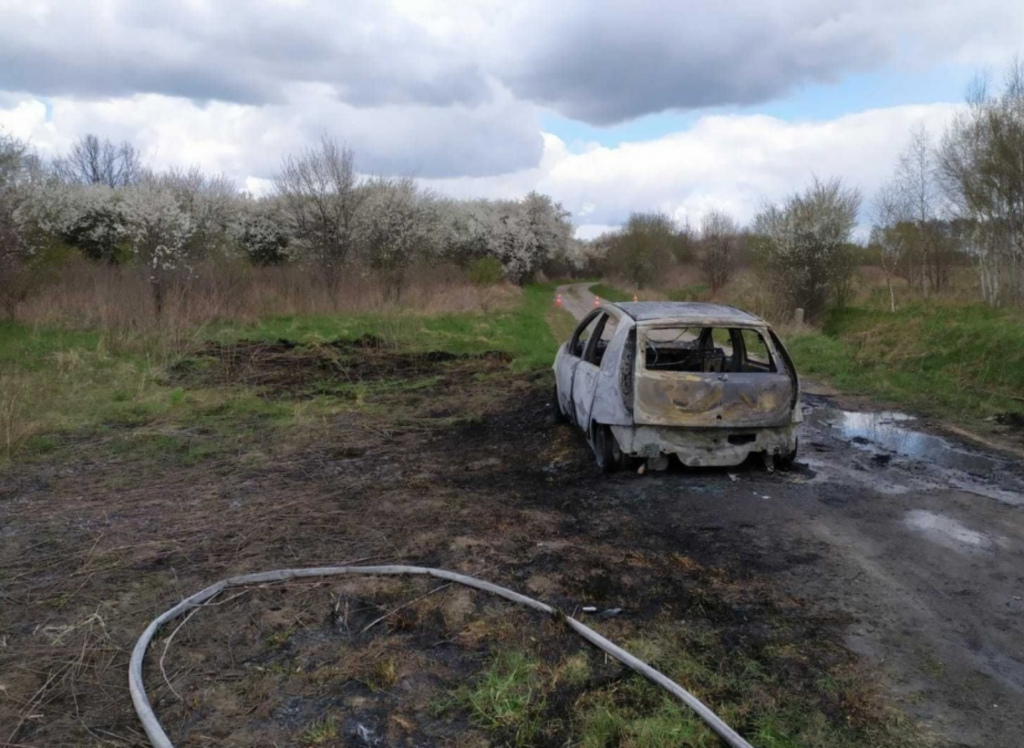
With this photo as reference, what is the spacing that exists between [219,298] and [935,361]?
18.1m

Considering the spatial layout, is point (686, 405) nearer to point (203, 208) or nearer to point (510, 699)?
point (510, 699)

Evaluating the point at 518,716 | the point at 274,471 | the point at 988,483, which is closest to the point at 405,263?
the point at 274,471

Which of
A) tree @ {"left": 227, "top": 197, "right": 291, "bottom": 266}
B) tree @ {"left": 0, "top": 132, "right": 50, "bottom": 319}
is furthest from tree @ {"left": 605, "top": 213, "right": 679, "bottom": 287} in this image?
tree @ {"left": 0, "top": 132, "right": 50, "bottom": 319}

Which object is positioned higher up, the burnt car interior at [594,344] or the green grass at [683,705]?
the burnt car interior at [594,344]

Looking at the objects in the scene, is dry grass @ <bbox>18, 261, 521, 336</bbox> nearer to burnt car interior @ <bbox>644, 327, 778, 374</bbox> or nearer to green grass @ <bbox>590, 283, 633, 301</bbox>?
burnt car interior @ <bbox>644, 327, 778, 374</bbox>

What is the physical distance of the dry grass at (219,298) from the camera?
1906cm

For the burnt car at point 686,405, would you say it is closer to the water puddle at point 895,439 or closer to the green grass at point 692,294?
the water puddle at point 895,439

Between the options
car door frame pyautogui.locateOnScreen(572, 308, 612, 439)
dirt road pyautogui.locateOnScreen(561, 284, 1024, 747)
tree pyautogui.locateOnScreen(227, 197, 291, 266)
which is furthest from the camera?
tree pyautogui.locateOnScreen(227, 197, 291, 266)

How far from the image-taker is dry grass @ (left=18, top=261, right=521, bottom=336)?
62.5 ft

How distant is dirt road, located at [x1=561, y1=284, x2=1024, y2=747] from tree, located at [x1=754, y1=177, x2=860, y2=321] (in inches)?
628

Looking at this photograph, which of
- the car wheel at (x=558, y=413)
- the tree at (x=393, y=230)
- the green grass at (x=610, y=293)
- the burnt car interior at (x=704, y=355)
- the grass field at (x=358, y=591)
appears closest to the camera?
the grass field at (x=358, y=591)

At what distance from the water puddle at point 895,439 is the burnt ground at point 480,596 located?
137mm

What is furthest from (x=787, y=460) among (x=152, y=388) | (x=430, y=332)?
(x=430, y=332)

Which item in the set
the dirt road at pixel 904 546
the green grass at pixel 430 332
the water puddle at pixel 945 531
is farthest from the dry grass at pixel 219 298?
the water puddle at pixel 945 531
